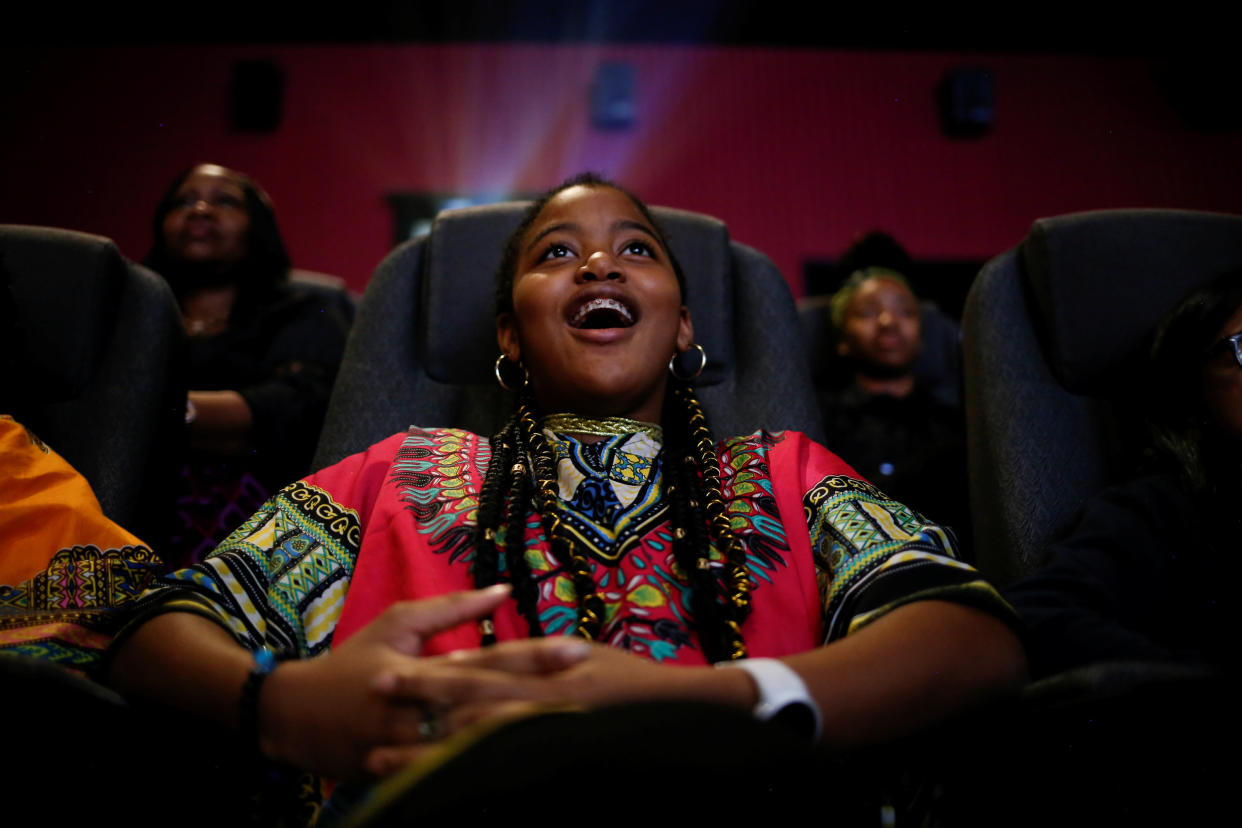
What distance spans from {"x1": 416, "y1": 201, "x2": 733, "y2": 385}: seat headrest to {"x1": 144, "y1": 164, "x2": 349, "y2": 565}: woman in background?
44 cm

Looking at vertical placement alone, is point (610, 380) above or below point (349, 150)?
below

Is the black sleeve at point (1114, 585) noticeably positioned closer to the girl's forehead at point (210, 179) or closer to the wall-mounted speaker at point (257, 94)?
the girl's forehead at point (210, 179)

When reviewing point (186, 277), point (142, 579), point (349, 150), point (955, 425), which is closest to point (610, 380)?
point (142, 579)

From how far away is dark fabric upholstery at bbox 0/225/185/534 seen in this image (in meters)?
1.26

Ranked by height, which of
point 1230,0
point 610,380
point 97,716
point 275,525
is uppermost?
point 1230,0

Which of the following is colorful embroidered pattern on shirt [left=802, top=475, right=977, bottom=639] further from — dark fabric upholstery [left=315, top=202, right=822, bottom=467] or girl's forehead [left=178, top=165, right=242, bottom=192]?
girl's forehead [left=178, top=165, right=242, bottom=192]

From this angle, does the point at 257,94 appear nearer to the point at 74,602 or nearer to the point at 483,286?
the point at 483,286

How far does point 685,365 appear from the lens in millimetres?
1355

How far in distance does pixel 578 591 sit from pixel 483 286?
699 millimetres

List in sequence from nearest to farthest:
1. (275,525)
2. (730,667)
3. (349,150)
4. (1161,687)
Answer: (1161,687), (730,667), (275,525), (349,150)

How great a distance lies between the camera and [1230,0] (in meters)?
4.01

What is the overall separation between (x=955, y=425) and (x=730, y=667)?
7.33 ft

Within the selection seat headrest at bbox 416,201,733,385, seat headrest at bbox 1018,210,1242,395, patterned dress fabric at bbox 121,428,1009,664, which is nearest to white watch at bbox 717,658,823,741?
patterned dress fabric at bbox 121,428,1009,664

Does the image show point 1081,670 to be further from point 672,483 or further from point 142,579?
point 142,579
